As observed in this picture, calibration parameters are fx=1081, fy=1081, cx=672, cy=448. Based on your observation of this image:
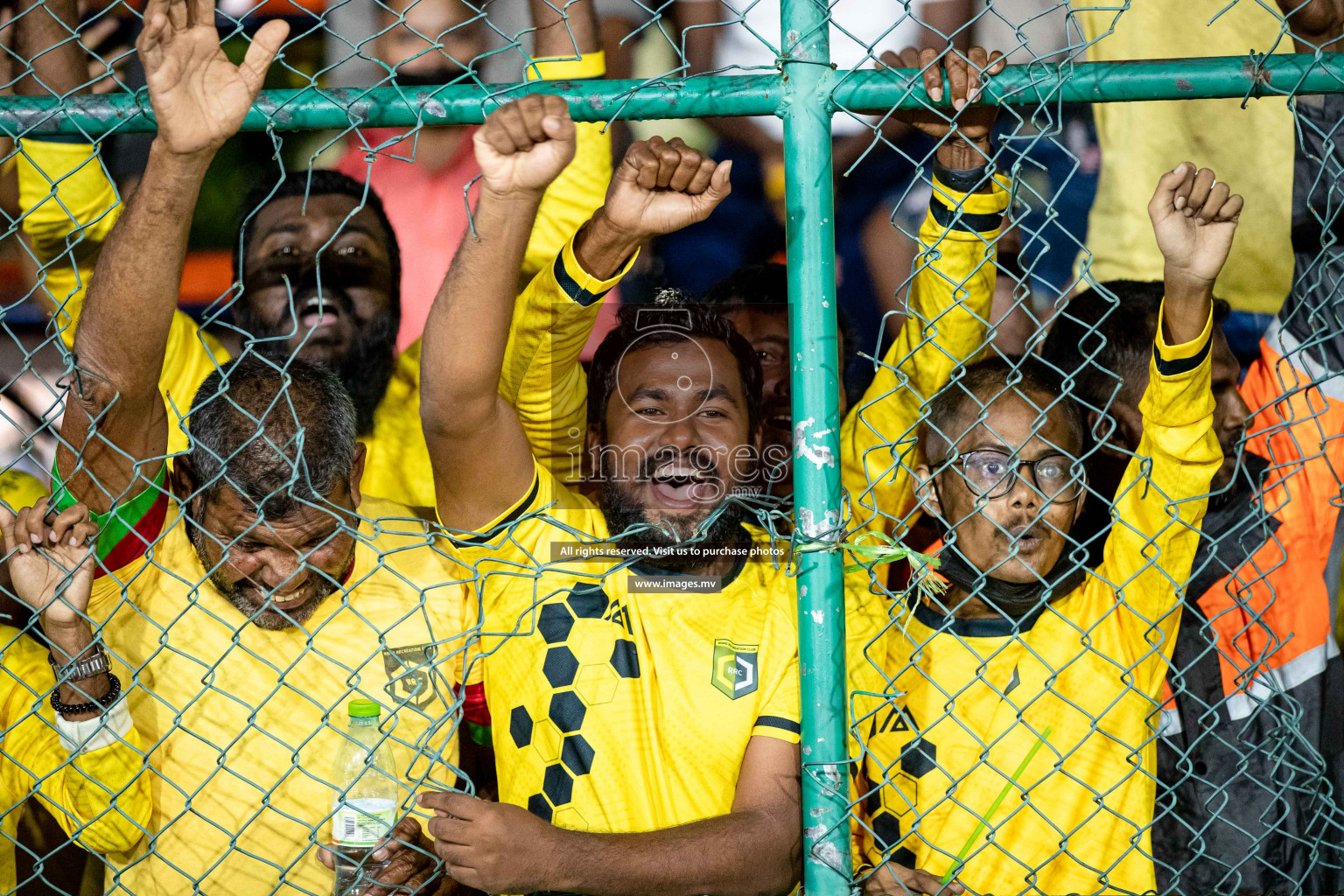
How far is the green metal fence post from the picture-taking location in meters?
1.81

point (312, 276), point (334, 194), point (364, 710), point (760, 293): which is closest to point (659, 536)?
point (364, 710)

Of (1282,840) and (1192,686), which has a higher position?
(1192,686)

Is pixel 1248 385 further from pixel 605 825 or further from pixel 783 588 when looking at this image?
pixel 605 825

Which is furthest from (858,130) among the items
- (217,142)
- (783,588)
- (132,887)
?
(132,887)

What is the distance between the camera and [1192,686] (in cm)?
267

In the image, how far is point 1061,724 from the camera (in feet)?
7.39

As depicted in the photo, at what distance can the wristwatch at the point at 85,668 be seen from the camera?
1.96m

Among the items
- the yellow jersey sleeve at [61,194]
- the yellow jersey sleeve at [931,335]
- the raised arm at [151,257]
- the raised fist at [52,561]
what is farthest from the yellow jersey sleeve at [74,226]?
the yellow jersey sleeve at [931,335]

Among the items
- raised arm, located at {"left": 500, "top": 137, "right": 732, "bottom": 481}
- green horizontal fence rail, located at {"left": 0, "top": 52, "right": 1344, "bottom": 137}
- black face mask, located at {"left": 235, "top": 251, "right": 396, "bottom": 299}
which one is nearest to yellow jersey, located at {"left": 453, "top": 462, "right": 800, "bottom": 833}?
raised arm, located at {"left": 500, "top": 137, "right": 732, "bottom": 481}

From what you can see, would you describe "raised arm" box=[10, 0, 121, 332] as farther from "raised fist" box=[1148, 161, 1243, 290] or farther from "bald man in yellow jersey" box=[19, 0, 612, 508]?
"raised fist" box=[1148, 161, 1243, 290]

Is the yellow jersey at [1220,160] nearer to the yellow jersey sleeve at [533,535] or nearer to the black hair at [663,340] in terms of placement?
the black hair at [663,340]

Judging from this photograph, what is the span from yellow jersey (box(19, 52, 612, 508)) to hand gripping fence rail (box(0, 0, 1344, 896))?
16 mm

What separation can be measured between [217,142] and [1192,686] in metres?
2.49

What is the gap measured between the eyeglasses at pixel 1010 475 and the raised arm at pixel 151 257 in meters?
1.61
